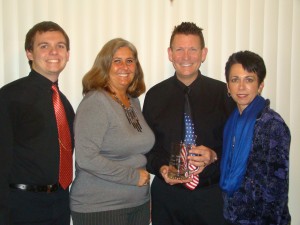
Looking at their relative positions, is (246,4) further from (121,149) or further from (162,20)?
(121,149)

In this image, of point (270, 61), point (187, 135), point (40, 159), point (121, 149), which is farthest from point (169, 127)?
point (270, 61)

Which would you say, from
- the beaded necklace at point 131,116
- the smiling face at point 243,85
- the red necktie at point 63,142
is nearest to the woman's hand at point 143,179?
the beaded necklace at point 131,116

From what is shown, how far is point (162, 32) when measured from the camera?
8.87 ft

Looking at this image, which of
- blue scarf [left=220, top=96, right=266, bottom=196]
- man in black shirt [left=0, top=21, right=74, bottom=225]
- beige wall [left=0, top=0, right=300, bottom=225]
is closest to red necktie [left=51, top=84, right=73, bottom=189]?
man in black shirt [left=0, top=21, right=74, bottom=225]

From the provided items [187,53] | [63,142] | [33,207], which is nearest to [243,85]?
[187,53]

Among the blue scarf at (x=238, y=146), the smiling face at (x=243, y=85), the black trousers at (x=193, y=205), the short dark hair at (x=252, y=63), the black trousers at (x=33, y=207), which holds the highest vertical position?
the short dark hair at (x=252, y=63)

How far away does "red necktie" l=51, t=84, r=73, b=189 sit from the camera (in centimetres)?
196

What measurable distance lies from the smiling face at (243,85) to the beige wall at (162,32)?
0.84m

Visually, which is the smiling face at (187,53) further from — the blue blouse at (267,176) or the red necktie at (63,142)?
the red necktie at (63,142)

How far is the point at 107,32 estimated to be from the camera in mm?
2654

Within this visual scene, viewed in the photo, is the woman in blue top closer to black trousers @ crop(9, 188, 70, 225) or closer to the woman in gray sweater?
the woman in gray sweater

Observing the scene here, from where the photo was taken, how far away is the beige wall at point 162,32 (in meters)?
2.59

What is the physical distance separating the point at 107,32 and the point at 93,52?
0.21m

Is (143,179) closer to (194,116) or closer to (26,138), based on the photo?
(194,116)
